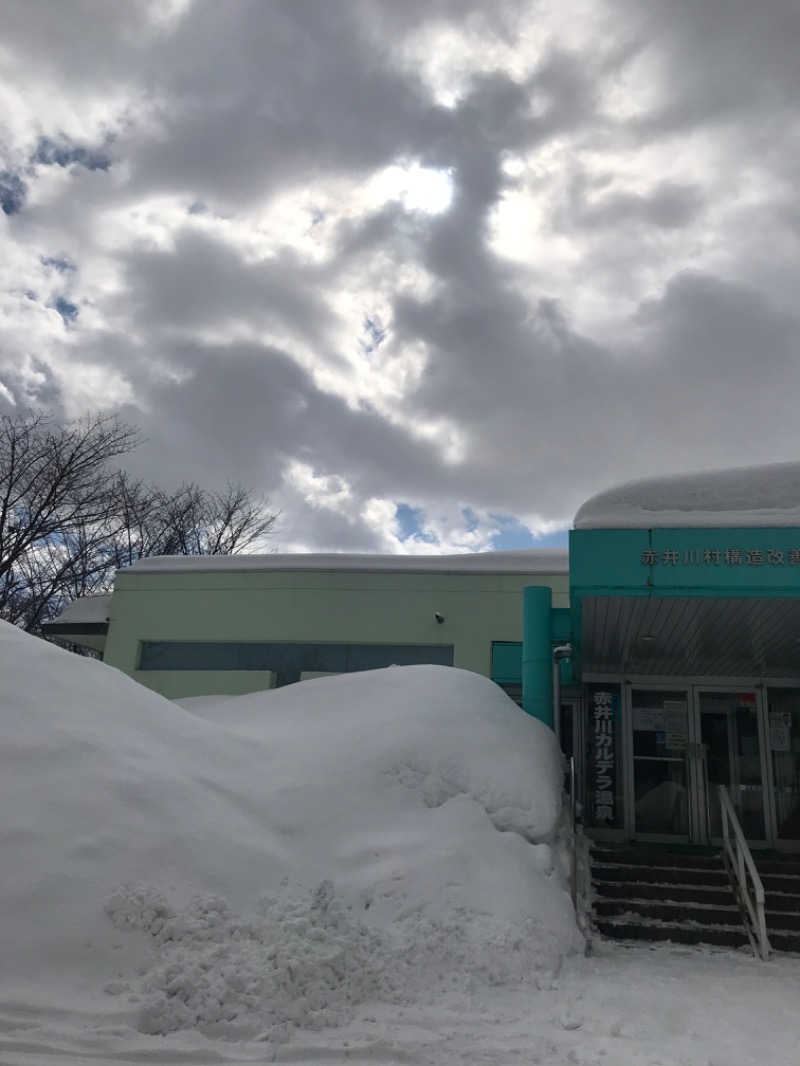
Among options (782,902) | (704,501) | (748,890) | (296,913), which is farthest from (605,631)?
(296,913)

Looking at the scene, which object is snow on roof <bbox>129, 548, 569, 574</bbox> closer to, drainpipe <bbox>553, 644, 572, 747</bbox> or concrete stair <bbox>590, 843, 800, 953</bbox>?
drainpipe <bbox>553, 644, 572, 747</bbox>

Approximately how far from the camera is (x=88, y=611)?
17750 millimetres

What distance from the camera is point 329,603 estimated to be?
1588 centimetres

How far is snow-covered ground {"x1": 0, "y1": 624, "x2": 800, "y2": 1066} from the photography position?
4723 millimetres

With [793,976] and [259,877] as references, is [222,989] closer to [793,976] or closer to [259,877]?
[259,877]

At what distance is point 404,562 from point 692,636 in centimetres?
683

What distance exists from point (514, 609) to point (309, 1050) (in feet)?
36.6

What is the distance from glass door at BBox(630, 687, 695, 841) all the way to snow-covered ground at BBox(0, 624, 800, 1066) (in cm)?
386

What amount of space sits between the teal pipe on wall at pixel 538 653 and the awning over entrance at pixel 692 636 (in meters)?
0.52

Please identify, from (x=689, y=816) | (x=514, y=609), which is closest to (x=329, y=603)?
(x=514, y=609)

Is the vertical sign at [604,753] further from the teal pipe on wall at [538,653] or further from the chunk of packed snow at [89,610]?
the chunk of packed snow at [89,610]

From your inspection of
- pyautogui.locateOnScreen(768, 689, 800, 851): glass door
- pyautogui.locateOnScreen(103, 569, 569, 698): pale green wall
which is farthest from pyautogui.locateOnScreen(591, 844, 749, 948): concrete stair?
pyautogui.locateOnScreen(103, 569, 569, 698): pale green wall

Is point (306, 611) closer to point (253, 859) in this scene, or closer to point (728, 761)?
point (728, 761)

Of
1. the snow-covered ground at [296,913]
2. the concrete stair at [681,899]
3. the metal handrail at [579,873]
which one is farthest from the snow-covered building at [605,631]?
the snow-covered ground at [296,913]
